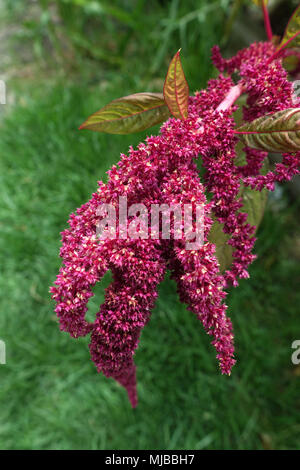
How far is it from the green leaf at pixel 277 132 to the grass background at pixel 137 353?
99 cm

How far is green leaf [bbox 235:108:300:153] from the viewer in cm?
44

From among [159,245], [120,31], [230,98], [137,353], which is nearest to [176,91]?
[230,98]

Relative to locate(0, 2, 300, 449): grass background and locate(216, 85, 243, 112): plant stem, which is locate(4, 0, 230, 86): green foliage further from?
locate(216, 85, 243, 112): plant stem

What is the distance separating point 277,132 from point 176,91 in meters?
0.13

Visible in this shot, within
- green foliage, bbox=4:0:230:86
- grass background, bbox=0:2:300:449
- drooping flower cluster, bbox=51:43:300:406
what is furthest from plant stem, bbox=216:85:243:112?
green foliage, bbox=4:0:230:86

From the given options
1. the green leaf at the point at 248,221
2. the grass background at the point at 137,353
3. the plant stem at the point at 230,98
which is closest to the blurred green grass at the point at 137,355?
the grass background at the point at 137,353

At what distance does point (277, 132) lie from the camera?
0.45 metres

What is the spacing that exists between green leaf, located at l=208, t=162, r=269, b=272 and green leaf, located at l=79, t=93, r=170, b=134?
18 centimetres

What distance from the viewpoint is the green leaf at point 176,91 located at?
19.5 inches

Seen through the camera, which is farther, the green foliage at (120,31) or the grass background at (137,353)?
the green foliage at (120,31)

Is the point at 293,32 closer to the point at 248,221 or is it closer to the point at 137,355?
the point at 248,221

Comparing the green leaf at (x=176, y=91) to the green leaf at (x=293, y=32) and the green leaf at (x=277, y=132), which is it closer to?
the green leaf at (x=277, y=132)

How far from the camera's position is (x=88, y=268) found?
443 mm
